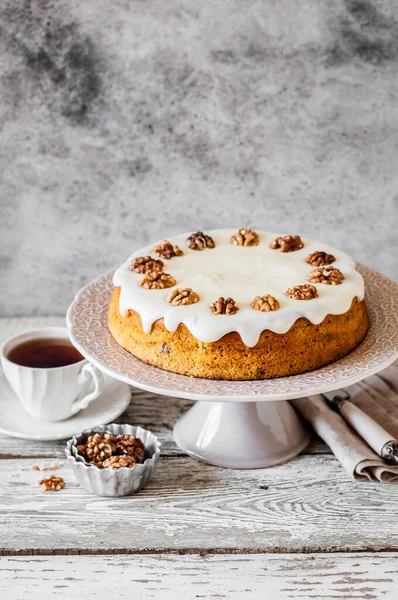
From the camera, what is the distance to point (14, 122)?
2.41m

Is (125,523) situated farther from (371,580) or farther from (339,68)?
(339,68)

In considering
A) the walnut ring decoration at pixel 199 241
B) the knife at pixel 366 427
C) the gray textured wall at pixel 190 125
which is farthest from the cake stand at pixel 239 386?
the gray textured wall at pixel 190 125

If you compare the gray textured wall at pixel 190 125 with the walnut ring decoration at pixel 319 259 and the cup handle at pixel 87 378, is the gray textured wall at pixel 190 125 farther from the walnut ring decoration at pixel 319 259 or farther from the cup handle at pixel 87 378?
the cup handle at pixel 87 378

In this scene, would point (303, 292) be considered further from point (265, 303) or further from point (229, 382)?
point (229, 382)

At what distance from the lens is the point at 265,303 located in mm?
1596

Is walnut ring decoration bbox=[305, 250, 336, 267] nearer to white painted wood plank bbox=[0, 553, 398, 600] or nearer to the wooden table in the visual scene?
the wooden table

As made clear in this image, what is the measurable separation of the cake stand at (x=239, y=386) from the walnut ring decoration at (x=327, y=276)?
0.14m

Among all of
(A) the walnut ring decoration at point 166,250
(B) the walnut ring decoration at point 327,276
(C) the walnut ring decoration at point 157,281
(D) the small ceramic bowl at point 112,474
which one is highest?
(C) the walnut ring decoration at point 157,281

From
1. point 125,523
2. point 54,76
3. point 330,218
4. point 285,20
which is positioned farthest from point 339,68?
point 125,523

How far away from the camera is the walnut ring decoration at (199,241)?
190 centimetres

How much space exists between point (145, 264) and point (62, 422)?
0.40 m

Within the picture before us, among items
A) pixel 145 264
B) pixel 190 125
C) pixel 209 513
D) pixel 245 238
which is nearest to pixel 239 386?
pixel 209 513

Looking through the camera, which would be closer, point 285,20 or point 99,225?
point 285,20

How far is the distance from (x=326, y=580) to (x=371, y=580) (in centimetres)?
8
